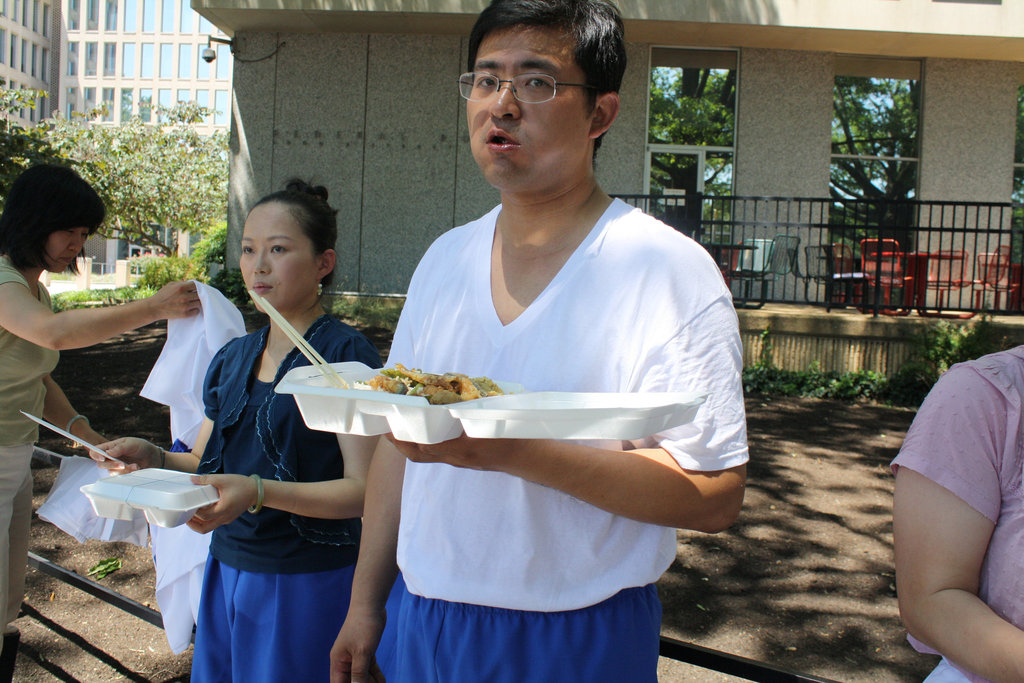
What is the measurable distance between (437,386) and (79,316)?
6.14 ft

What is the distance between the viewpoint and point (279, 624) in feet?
6.99

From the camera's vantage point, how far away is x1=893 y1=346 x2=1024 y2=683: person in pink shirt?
4.56ft

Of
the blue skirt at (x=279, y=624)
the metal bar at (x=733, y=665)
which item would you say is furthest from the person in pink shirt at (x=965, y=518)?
the blue skirt at (x=279, y=624)

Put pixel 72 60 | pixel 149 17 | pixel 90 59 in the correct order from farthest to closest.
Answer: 1. pixel 149 17
2. pixel 90 59
3. pixel 72 60

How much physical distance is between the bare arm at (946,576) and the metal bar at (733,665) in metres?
0.42

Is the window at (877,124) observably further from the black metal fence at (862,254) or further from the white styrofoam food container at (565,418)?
the white styrofoam food container at (565,418)

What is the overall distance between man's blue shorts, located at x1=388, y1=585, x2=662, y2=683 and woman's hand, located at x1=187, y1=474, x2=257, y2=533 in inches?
20.6

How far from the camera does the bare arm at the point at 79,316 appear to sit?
8.62ft

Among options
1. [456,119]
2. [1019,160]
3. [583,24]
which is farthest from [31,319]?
[1019,160]

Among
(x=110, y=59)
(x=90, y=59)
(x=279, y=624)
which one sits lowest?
(x=279, y=624)

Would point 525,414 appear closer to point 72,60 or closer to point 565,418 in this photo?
point 565,418

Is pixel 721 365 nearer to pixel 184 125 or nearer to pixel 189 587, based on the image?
pixel 189 587

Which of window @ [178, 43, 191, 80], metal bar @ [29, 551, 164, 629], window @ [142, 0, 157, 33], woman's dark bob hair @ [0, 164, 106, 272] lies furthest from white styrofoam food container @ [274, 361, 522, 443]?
window @ [142, 0, 157, 33]

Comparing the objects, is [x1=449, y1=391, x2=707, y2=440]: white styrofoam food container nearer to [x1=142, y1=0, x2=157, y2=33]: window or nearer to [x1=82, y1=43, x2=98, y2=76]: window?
[x1=82, y1=43, x2=98, y2=76]: window
